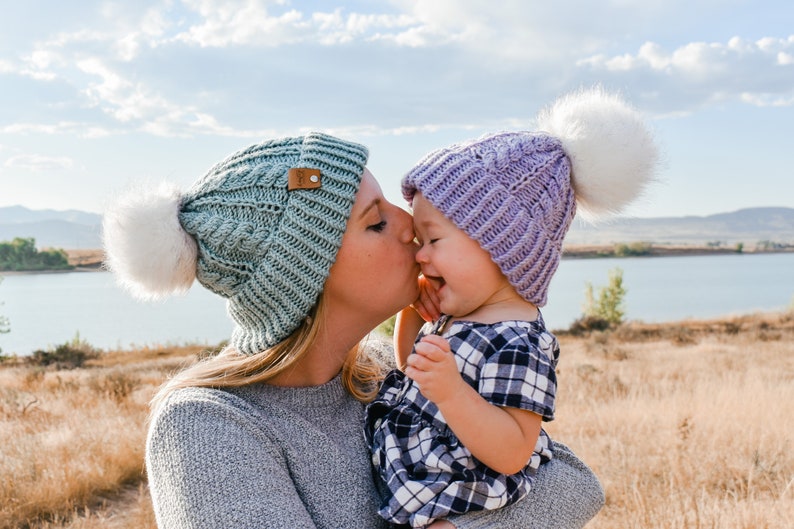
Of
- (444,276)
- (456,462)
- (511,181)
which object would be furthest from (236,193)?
(456,462)

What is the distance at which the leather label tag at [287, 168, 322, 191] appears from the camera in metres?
2.40

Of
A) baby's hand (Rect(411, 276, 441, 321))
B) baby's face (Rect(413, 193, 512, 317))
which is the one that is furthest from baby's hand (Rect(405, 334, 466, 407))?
baby's hand (Rect(411, 276, 441, 321))

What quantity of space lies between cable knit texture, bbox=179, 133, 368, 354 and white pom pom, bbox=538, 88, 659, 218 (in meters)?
0.84

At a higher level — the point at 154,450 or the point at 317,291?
the point at 317,291

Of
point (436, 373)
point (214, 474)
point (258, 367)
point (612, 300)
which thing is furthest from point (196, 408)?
point (612, 300)

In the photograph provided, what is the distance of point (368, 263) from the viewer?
2447 mm

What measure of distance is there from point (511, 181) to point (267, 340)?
98cm

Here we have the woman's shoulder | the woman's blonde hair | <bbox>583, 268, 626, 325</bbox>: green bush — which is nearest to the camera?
the woman's shoulder

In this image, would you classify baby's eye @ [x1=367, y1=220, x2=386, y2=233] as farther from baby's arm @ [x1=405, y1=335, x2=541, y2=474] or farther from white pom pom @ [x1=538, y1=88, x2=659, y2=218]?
white pom pom @ [x1=538, y1=88, x2=659, y2=218]

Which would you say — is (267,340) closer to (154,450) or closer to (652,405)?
(154,450)

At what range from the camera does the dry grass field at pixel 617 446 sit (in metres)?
5.11

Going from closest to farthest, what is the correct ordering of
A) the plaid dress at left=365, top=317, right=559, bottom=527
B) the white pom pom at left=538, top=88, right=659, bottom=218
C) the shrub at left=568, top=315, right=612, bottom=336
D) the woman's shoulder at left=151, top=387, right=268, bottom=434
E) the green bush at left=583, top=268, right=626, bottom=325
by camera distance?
the woman's shoulder at left=151, top=387, right=268, bottom=434 → the plaid dress at left=365, top=317, right=559, bottom=527 → the white pom pom at left=538, top=88, right=659, bottom=218 → the shrub at left=568, top=315, right=612, bottom=336 → the green bush at left=583, top=268, right=626, bottom=325

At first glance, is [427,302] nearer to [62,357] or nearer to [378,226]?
[378,226]

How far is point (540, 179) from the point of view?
8.34 feet
